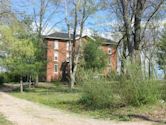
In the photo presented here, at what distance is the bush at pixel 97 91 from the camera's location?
1930cm

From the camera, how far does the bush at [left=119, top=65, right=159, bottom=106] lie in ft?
59.4

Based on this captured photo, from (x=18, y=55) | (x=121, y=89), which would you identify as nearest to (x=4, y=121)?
(x=121, y=89)

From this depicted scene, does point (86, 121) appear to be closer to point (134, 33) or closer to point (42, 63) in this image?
point (134, 33)

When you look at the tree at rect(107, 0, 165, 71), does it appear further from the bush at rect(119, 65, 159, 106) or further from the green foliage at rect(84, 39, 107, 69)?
the green foliage at rect(84, 39, 107, 69)

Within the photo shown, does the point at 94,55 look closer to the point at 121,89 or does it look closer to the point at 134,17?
the point at 134,17

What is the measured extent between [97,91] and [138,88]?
7.78ft

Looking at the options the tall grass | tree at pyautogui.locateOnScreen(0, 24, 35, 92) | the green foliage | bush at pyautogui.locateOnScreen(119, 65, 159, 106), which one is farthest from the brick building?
bush at pyautogui.locateOnScreen(119, 65, 159, 106)

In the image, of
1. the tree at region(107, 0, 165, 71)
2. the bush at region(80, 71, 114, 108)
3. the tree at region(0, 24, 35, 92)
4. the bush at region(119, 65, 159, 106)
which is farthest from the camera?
the tree at region(0, 24, 35, 92)

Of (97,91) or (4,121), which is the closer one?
(4,121)

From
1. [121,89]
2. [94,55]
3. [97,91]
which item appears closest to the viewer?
[121,89]

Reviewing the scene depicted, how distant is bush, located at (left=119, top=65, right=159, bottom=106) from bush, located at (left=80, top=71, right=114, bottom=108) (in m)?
1.10

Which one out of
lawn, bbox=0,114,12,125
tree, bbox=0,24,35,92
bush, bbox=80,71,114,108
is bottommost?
Answer: lawn, bbox=0,114,12,125

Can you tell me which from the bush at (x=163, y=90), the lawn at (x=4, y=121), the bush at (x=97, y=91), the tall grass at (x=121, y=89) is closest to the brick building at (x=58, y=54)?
the bush at (x=97, y=91)

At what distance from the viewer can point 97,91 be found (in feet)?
64.7
